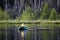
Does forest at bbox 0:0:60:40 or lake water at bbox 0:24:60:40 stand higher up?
forest at bbox 0:0:60:40

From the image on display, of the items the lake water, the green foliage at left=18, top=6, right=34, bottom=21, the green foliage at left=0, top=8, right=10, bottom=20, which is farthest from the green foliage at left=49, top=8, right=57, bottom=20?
the lake water

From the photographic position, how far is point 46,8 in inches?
933

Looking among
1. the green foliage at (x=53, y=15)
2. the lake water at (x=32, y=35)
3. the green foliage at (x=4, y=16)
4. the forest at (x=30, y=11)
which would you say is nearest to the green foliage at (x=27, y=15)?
the forest at (x=30, y=11)

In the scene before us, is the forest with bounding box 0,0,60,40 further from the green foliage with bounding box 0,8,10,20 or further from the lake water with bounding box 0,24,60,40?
the lake water with bounding box 0,24,60,40

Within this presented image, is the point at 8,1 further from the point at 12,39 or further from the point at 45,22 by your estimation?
the point at 12,39

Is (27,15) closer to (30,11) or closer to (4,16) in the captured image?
(30,11)

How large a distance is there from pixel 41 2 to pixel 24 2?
4.97 ft

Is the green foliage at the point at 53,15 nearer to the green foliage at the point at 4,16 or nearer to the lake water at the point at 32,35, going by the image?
the green foliage at the point at 4,16

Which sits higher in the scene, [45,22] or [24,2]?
[24,2]

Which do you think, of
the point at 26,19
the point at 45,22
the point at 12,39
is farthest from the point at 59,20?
the point at 12,39

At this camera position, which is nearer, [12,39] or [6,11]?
[12,39]

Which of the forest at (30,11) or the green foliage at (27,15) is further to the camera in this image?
the green foliage at (27,15)

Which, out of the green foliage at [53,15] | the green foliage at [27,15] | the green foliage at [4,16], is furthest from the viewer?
the green foliage at [4,16]

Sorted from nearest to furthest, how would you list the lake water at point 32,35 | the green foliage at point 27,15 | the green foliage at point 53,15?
the lake water at point 32,35
the green foliage at point 53,15
the green foliage at point 27,15
